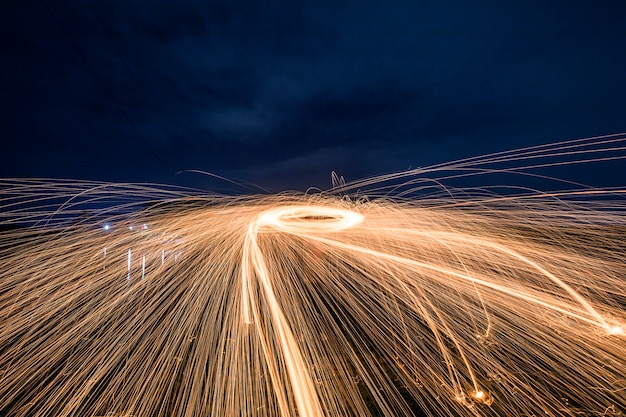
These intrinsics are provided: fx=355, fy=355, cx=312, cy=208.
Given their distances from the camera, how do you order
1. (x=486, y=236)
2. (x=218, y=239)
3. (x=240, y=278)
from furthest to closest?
(x=218, y=239) → (x=240, y=278) → (x=486, y=236)

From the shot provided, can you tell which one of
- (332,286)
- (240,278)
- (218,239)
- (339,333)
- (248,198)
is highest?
(248,198)

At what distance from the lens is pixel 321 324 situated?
7.60m

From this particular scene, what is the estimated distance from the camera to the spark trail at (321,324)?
14.6 ft

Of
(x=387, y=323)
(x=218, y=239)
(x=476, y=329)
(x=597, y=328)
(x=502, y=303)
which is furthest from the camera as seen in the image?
(x=218, y=239)

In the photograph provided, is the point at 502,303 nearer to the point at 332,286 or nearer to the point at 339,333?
the point at 339,333

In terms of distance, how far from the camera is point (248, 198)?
795 centimetres

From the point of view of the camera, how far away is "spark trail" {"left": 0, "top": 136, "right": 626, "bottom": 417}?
14.6 feet

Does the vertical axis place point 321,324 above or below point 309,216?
below

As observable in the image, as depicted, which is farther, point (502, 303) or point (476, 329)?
point (502, 303)

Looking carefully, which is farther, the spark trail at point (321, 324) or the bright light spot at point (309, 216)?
the bright light spot at point (309, 216)

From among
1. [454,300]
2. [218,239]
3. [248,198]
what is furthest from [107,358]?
[454,300]

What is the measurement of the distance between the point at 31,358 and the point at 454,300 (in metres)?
7.89

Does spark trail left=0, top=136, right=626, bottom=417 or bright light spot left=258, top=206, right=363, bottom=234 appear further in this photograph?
bright light spot left=258, top=206, right=363, bottom=234

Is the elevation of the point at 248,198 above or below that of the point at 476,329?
above
